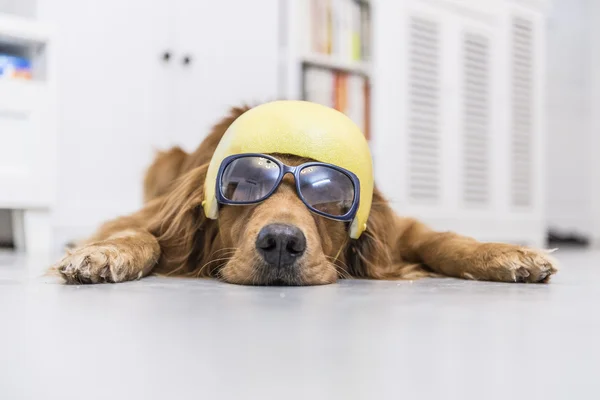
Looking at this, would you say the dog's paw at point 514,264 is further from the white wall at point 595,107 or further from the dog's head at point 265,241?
the white wall at point 595,107

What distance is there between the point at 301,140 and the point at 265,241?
11.3 inches

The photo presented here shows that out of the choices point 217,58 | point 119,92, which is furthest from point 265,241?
point 217,58

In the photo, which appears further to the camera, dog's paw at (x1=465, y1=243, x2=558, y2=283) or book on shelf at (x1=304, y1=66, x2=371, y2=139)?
book on shelf at (x1=304, y1=66, x2=371, y2=139)

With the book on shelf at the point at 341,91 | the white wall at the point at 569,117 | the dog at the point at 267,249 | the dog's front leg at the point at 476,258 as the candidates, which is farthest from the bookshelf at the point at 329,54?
the white wall at the point at 569,117

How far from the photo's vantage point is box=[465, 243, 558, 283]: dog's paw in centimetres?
144

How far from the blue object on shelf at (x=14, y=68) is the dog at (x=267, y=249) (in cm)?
144

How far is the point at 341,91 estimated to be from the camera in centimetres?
395

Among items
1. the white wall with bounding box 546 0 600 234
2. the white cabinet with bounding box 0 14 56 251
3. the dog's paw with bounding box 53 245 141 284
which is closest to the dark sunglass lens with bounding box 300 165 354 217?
the dog's paw with bounding box 53 245 141 284

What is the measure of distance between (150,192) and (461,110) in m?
2.73

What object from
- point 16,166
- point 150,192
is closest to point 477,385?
point 150,192

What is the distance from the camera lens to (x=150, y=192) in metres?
2.05

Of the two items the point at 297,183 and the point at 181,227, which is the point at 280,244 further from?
the point at 181,227

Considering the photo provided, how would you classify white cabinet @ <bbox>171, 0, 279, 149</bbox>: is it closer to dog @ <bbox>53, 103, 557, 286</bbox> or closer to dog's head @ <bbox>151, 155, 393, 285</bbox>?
dog @ <bbox>53, 103, 557, 286</bbox>

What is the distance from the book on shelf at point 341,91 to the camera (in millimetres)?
3852
